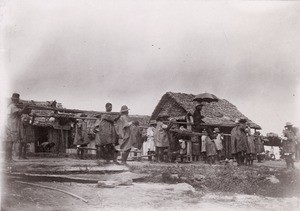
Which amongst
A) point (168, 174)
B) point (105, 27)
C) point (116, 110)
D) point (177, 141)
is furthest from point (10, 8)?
point (177, 141)

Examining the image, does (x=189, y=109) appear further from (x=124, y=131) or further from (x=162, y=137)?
(x=124, y=131)

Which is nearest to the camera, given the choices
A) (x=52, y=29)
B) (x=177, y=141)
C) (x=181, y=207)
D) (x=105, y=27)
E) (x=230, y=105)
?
(x=181, y=207)

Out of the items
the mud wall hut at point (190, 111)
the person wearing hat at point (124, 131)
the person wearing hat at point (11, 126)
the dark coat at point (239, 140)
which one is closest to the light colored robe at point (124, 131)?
the person wearing hat at point (124, 131)

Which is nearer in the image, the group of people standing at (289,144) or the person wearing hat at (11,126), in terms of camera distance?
the person wearing hat at (11,126)

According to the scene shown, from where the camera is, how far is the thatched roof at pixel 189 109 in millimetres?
14555

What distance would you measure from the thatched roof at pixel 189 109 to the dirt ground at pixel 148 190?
8486mm

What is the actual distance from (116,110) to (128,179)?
87.8 inches

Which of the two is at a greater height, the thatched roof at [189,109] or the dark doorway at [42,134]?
the thatched roof at [189,109]

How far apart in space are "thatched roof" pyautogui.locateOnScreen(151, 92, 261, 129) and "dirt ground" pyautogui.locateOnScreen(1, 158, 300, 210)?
849 centimetres

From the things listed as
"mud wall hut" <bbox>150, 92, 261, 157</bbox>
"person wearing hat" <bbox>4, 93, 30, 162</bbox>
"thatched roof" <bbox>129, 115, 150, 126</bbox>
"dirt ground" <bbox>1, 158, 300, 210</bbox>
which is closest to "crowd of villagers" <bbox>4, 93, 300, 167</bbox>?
"person wearing hat" <bbox>4, 93, 30, 162</bbox>

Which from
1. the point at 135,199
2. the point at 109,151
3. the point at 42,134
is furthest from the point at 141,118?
the point at 135,199

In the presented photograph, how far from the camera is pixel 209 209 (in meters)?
3.95

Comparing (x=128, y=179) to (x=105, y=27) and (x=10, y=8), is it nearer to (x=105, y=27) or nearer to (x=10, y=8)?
(x=105, y=27)

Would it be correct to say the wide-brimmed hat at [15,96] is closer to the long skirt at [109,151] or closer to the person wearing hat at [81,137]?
the long skirt at [109,151]
